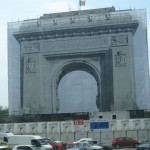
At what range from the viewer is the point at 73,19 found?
84.4m

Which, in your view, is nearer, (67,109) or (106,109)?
(106,109)

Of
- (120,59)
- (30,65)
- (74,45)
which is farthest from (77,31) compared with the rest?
(30,65)

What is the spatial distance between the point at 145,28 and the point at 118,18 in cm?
553

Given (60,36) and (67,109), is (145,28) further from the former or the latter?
(67,109)

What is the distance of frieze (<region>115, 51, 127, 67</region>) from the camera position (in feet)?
259

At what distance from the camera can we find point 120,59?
260 feet

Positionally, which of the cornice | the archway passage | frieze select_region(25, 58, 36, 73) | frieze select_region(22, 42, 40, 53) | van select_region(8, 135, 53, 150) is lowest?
van select_region(8, 135, 53, 150)

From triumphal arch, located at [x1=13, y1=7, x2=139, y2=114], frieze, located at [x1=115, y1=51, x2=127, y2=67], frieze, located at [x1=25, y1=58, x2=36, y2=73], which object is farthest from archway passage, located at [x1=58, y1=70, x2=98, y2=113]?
frieze, located at [x1=115, y1=51, x2=127, y2=67]

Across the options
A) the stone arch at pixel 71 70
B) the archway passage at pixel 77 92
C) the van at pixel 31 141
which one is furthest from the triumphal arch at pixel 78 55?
the van at pixel 31 141

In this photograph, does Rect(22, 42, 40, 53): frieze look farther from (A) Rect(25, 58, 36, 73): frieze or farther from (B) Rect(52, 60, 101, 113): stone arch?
(B) Rect(52, 60, 101, 113): stone arch

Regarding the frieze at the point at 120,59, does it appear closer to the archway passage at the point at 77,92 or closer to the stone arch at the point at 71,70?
the stone arch at the point at 71,70

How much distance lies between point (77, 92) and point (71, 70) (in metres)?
5.51

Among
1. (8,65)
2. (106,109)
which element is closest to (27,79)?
(8,65)

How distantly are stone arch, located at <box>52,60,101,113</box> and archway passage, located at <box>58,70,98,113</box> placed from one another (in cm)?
98
